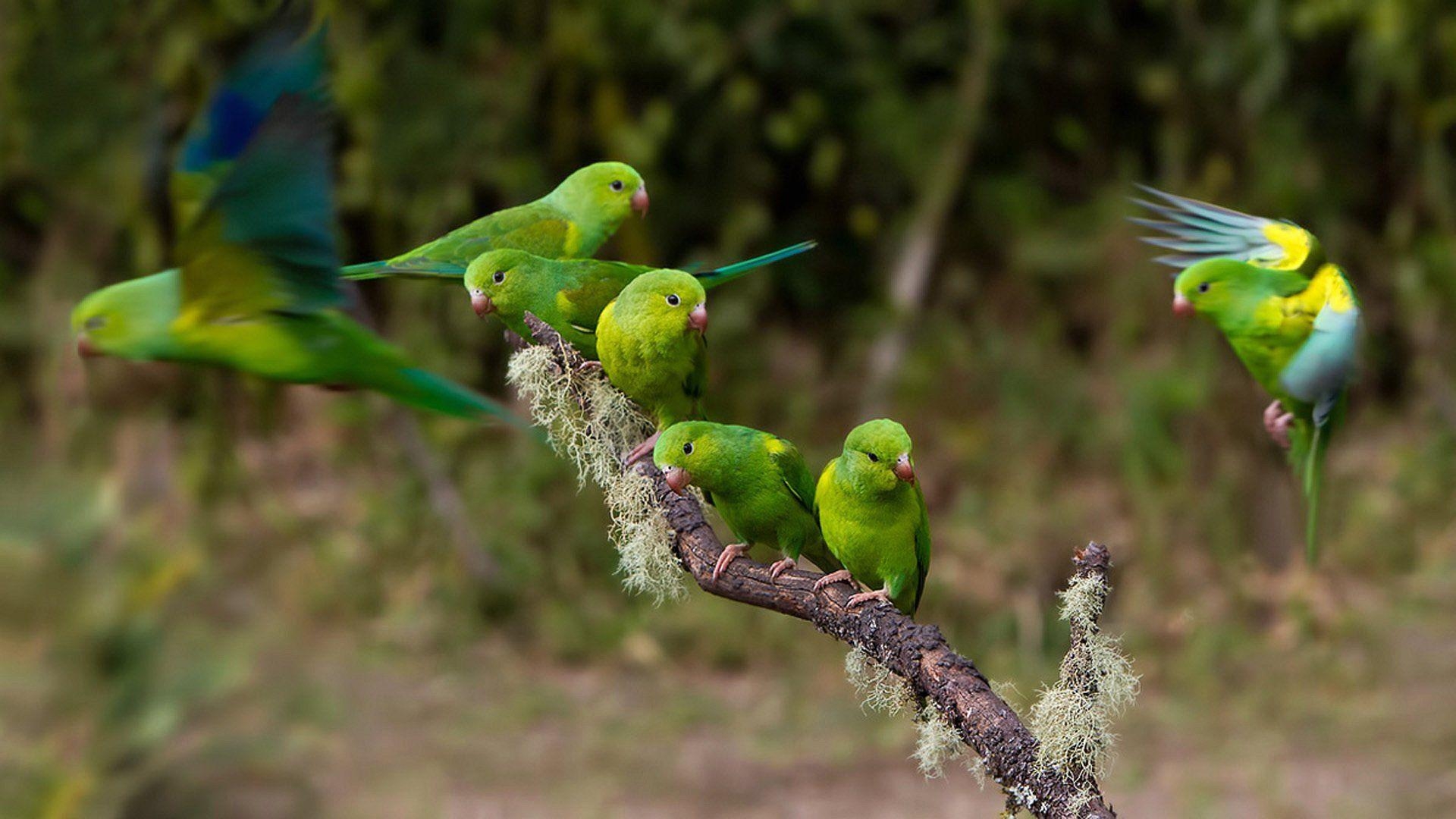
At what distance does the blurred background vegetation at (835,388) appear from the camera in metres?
5.09

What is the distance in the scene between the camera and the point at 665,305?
136 centimetres

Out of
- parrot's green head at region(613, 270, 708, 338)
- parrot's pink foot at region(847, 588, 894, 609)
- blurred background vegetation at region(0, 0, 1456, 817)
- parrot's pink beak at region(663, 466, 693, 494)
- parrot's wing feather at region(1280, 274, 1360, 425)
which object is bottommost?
parrot's pink foot at region(847, 588, 894, 609)

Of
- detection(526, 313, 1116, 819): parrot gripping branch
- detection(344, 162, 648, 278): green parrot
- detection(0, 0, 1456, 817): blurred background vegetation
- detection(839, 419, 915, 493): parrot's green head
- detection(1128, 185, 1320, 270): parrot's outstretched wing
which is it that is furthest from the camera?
detection(0, 0, 1456, 817): blurred background vegetation

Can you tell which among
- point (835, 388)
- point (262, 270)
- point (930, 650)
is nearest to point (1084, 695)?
point (930, 650)

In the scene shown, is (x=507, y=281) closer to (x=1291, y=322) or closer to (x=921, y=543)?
(x=921, y=543)

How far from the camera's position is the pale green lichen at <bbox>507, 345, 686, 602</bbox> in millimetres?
1414

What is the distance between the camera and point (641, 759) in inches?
199

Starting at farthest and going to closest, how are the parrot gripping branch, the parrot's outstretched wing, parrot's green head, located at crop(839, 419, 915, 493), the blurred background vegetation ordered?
the blurred background vegetation → the parrot's outstretched wing → parrot's green head, located at crop(839, 419, 915, 493) → the parrot gripping branch

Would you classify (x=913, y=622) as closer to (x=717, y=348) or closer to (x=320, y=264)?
(x=320, y=264)

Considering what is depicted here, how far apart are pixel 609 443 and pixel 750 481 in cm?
17

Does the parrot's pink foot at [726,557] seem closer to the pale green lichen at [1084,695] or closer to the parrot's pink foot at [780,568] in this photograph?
the parrot's pink foot at [780,568]

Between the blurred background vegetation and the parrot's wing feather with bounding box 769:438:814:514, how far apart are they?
11.8 ft

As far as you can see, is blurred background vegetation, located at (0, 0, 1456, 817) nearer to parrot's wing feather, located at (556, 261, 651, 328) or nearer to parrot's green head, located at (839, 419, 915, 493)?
parrot's wing feather, located at (556, 261, 651, 328)

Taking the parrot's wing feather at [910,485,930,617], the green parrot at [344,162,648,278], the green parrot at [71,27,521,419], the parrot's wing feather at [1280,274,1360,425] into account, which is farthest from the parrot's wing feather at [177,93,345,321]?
the parrot's wing feather at [1280,274,1360,425]
